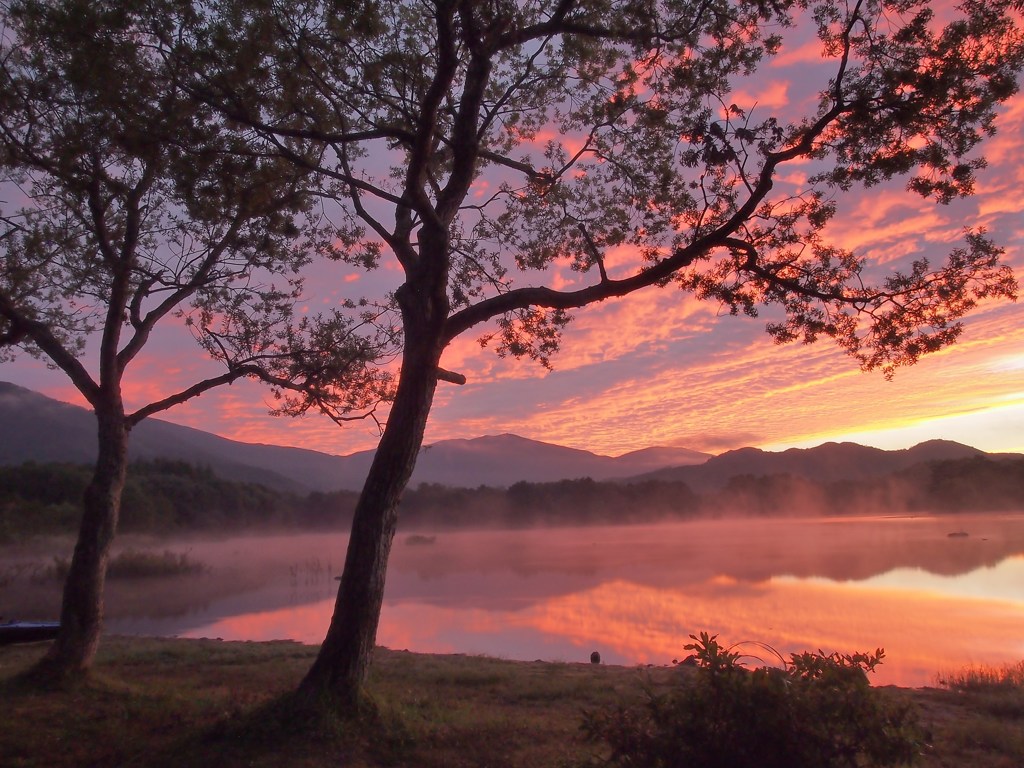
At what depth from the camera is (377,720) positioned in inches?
213

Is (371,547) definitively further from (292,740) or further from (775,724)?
(775,724)

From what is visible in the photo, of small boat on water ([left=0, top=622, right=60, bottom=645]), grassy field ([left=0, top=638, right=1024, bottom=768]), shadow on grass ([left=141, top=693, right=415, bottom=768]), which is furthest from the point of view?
small boat on water ([left=0, top=622, right=60, bottom=645])

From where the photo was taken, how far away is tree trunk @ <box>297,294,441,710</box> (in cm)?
552

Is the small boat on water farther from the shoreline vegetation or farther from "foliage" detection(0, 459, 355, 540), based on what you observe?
the shoreline vegetation

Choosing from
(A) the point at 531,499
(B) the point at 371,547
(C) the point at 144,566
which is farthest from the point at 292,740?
(A) the point at 531,499

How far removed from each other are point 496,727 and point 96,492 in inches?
181

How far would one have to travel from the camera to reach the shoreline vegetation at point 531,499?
1553 inches

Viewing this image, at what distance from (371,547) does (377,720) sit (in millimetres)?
1230

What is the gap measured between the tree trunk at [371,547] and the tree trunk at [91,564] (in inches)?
115

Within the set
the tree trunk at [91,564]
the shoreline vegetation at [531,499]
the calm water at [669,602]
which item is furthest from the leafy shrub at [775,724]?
the shoreline vegetation at [531,499]

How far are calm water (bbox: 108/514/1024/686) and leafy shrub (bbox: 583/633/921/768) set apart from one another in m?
7.08

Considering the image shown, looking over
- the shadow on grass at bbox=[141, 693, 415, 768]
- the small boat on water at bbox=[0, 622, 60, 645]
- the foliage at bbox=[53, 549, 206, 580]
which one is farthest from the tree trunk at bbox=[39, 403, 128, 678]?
the foliage at bbox=[53, 549, 206, 580]

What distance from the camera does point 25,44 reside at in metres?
7.50

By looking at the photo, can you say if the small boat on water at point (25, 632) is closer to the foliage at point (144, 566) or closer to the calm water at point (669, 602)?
the calm water at point (669, 602)
